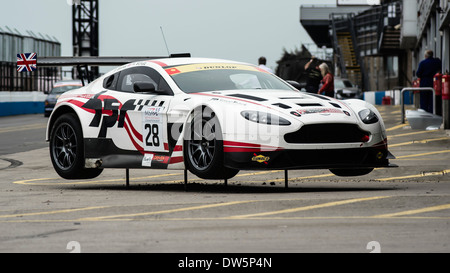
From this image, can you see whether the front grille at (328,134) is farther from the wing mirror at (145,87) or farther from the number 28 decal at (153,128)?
the wing mirror at (145,87)

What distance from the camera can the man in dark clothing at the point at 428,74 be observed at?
22.2m

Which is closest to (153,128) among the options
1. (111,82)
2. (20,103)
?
(111,82)

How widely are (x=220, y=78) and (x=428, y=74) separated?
42.2 ft

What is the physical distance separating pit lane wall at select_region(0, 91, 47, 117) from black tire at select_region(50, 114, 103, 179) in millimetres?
33761

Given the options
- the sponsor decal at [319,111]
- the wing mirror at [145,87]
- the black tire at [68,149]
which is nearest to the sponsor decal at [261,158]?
the sponsor decal at [319,111]

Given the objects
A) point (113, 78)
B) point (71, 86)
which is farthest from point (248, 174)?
point (71, 86)

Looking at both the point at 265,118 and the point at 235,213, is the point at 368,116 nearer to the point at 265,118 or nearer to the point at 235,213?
the point at 265,118

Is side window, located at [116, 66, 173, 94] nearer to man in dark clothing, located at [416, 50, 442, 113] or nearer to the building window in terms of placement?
man in dark clothing, located at [416, 50, 442, 113]

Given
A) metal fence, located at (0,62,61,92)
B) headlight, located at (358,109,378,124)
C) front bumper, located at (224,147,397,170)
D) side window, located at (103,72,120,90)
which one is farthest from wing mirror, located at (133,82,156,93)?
metal fence, located at (0,62,61,92)

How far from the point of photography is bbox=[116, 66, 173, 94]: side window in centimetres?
1089

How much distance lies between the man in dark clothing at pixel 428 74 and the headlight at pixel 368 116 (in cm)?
1252

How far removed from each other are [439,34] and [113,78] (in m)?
21.6

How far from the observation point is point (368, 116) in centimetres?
990

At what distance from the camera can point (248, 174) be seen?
42.5ft
